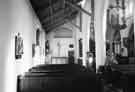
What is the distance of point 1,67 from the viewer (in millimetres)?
2932

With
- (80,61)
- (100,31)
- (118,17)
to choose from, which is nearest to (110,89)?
(100,31)

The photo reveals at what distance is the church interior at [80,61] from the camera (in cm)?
345

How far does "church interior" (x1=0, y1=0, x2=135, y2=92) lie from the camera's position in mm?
3445

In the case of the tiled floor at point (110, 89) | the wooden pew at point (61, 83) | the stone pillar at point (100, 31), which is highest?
the stone pillar at point (100, 31)

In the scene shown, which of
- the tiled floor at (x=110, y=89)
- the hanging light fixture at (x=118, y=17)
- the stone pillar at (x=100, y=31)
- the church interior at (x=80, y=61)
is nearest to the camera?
the church interior at (x=80, y=61)

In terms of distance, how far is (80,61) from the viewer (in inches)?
450

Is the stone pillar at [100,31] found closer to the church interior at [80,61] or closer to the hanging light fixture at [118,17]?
the church interior at [80,61]

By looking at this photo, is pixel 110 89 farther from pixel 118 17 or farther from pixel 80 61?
pixel 80 61

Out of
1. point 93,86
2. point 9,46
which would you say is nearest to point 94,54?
point 93,86

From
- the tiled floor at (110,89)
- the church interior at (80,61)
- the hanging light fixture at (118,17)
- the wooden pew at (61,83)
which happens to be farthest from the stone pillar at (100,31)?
the wooden pew at (61,83)

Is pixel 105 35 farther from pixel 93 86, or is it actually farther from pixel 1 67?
pixel 1 67

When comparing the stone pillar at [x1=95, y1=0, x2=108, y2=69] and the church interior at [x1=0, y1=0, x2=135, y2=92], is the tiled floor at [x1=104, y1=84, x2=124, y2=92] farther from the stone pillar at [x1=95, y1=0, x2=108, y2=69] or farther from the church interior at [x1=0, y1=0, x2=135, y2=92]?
the stone pillar at [x1=95, y1=0, x2=108, y2=69]

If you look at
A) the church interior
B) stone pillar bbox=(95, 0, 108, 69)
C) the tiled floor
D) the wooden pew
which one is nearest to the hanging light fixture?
the church interior

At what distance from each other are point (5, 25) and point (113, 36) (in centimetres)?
465
